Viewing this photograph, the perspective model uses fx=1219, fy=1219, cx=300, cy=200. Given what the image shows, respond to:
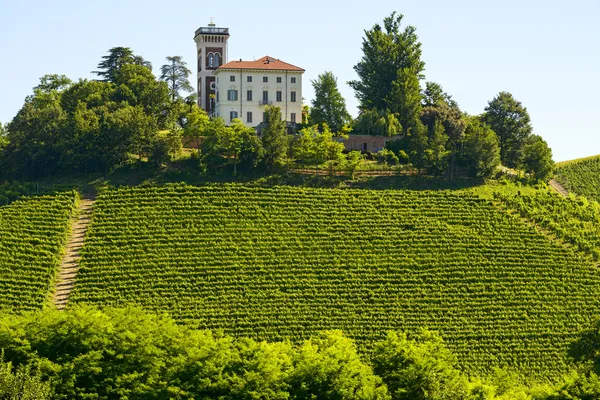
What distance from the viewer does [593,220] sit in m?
83.2

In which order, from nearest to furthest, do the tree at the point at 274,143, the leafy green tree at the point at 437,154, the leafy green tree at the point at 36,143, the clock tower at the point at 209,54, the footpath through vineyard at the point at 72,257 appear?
the footpath through vineyard at the point at 72,257 → the leafy green tree at the point at 36,143 → the tree at the point at 274,143 → the leafy green tree at the point at 437,154 → the clock tower at the point at 209,54

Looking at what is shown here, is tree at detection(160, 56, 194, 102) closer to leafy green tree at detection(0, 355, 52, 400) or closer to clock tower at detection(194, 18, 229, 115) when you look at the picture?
clock tower at detection(194, 18, 229, 115)

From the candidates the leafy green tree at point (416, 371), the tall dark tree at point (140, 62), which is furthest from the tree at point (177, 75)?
the leafy green tree at point (416, 371)

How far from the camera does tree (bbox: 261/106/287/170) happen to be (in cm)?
8450

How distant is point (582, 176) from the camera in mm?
97312

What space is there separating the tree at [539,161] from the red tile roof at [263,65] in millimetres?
20243

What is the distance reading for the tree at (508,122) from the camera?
310ft

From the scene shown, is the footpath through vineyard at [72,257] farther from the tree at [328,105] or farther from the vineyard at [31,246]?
the tree at [328,105]

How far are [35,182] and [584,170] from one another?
1745 inches

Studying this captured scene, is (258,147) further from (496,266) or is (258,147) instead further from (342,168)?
(496,266)

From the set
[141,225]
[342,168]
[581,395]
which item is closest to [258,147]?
[342,168]

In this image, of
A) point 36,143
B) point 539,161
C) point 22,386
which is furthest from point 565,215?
point 22,386

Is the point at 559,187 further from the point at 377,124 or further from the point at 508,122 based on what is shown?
the point at 377,124

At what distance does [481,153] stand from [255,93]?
21.2 m
